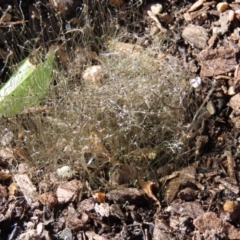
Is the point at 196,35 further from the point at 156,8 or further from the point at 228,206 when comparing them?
the point at 228,206

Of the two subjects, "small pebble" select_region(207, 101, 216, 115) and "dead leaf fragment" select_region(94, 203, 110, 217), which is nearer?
"dead leaf fragment" select_region(94, 203, 110, 217)

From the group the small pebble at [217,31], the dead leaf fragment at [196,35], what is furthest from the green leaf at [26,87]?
the small pebble at [217,31]

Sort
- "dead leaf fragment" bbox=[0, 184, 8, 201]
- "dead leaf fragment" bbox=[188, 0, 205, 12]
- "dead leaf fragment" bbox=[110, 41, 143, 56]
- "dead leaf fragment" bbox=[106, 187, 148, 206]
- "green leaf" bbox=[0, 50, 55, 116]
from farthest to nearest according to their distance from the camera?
"dead leaf fragment" bbox=[188, 0, 205, 12]
"dead leaf fragment" bbox=[110, 41, 143, 56]
"green leaf" bbox=[0, 50, 55, 116]
"dead leaf fragment" bbox=[0, 184, 8, 201]
"dead leaf fragment" bbox=[106, 187, 148, 206]

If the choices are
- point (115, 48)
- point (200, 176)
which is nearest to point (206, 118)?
point (200, 176)

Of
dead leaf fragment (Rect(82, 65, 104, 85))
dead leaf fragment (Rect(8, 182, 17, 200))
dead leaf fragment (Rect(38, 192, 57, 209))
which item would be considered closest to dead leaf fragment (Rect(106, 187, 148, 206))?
dead leaf fragment (Rect(38, 192, 57, 209))

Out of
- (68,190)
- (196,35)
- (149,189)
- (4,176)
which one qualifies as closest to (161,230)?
(149,189)

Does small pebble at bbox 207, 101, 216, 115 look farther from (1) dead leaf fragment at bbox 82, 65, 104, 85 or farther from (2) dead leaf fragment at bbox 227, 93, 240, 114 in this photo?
(1) dead leaf fragment at bbox 82, 65, 104, 85
